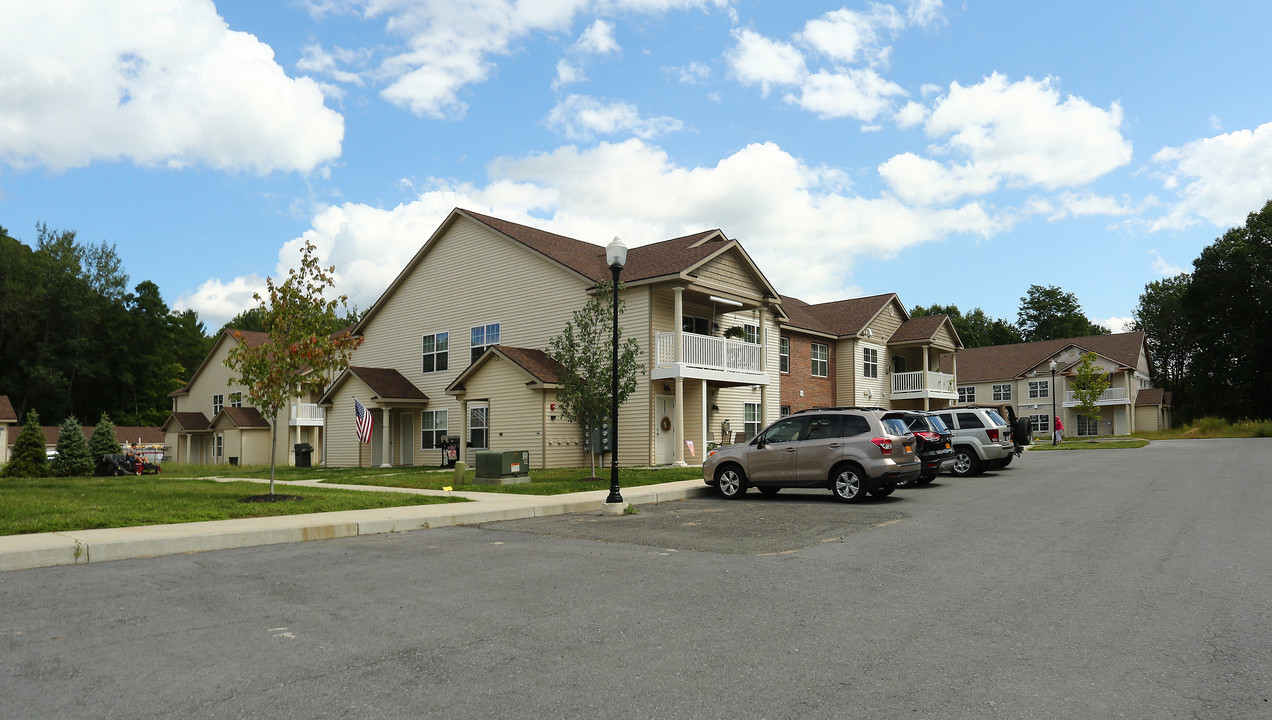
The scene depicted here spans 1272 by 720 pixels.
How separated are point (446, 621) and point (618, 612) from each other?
4.34ft

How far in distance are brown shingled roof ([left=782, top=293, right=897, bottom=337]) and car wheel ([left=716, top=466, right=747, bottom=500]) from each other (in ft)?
67.7

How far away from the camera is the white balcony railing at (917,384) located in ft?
139

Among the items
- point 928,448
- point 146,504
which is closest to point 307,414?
point 146,504

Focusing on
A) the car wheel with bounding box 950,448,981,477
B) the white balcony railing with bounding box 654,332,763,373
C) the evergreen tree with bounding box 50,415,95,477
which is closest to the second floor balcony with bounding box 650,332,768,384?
the white balcony railing with bounding box 654,332,763,373

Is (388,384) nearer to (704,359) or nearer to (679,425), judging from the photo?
(679,425)

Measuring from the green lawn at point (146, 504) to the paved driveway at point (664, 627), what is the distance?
8.31 ft

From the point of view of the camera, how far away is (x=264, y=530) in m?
10.9

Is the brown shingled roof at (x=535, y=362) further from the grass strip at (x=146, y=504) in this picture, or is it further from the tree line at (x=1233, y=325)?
the tree line at (x=1233, y=325)

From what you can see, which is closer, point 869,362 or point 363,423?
point 363,423

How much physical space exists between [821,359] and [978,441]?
1610 cm

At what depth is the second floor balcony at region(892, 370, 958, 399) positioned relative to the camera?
42.5m

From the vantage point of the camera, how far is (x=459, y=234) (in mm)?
32531

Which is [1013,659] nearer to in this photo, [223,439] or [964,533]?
[964,533]

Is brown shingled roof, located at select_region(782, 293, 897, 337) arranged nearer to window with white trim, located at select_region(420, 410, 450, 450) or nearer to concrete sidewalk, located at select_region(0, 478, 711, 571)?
window with white trim, located at select_region(420, 410, 450, 450)
